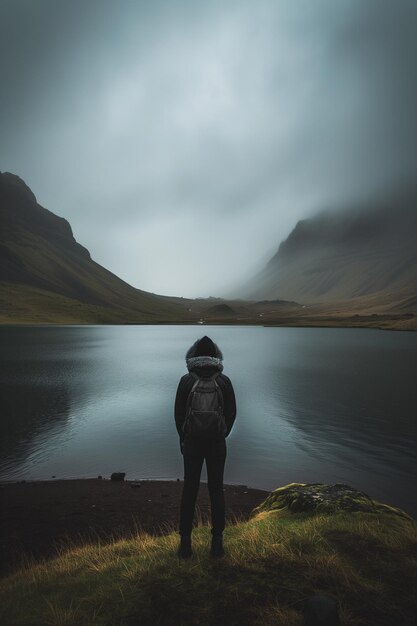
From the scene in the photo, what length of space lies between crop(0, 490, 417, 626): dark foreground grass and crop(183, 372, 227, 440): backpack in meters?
2.62

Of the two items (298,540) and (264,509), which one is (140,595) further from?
(264,509)

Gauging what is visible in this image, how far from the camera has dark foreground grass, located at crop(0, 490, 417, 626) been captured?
20.8 ft

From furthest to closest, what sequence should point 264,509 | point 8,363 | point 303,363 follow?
point 303,363, point 8,363, point 264,509

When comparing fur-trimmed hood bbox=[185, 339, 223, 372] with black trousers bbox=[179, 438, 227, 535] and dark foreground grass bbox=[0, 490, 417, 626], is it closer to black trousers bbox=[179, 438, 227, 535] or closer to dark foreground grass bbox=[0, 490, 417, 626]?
black trousers bbox=[179, 438, 227, 535]

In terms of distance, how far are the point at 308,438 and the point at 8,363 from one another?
184 feet

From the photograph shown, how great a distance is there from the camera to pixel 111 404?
140 ft

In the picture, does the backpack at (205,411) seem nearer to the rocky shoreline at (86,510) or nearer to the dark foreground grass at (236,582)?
the dark foreground grass at (236,582)

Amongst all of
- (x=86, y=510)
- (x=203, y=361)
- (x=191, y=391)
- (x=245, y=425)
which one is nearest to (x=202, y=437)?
(x=191, y=391)

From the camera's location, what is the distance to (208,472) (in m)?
8.47

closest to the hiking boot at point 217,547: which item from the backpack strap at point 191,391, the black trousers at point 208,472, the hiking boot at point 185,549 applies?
the black trousers at point 208,472

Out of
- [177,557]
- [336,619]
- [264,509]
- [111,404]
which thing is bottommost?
[111,404]

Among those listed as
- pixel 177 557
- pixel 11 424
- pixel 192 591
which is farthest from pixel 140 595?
pixel 11 424

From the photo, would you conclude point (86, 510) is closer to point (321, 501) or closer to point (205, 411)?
point (321, 501)

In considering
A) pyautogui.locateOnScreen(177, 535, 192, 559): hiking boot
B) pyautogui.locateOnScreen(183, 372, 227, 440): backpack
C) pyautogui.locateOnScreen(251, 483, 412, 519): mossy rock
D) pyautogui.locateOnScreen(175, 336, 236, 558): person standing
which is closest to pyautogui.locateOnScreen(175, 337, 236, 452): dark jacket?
pyautogui.locateOnScreen(175, 336, 236, 558): person standing
